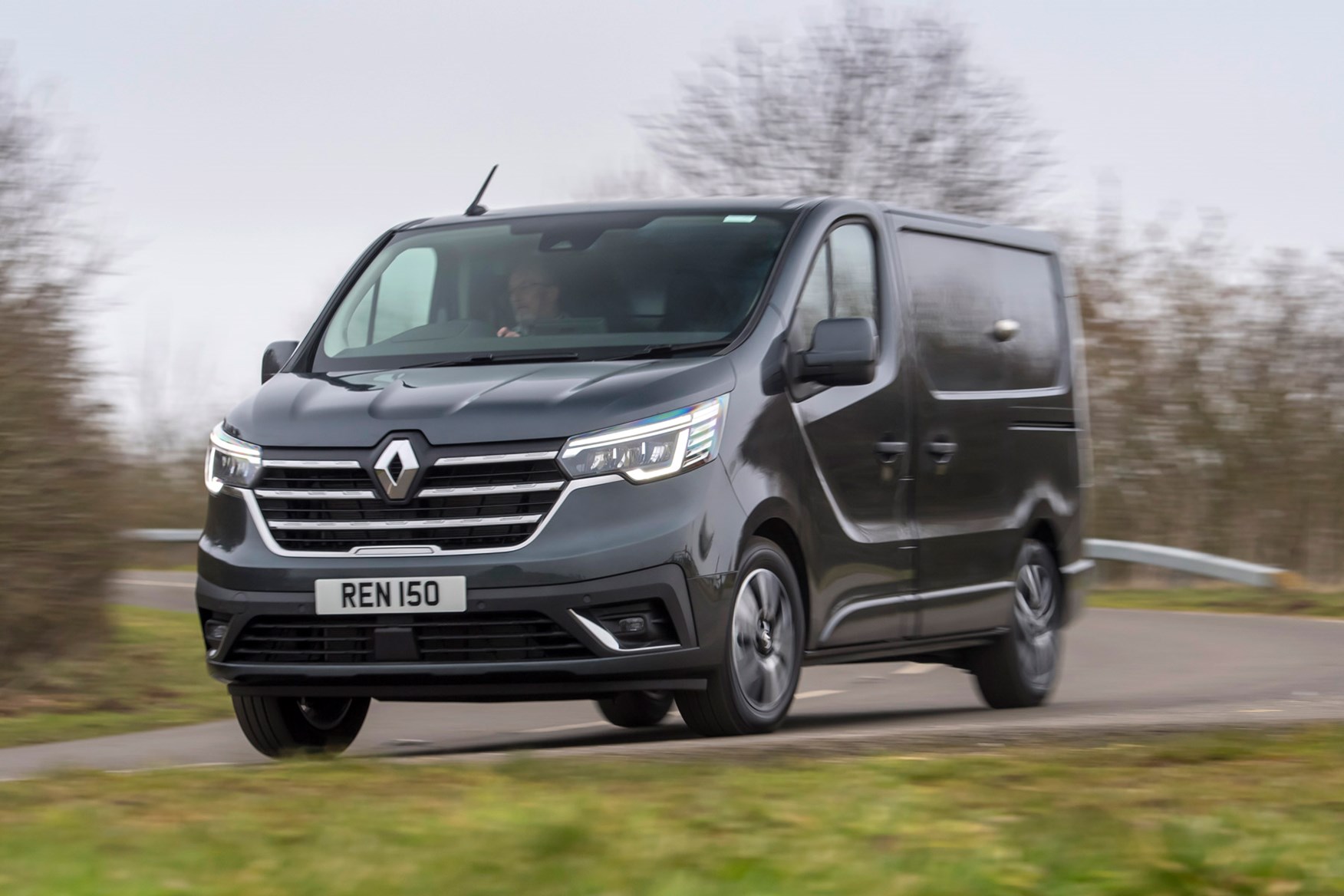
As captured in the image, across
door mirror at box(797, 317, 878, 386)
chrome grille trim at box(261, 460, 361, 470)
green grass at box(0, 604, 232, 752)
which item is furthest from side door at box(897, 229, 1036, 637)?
green grass at box(0, 604, 232, 752)

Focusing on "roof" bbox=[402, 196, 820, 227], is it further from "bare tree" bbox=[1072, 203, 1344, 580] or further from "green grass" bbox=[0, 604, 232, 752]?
"bare tree" bbox=[1072, 203, 1344, 580]

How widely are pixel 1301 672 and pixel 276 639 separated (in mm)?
6884

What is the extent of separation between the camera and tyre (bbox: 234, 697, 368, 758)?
7832 millimetres

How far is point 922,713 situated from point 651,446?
3655 mm

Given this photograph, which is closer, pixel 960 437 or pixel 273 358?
pixel 273 358

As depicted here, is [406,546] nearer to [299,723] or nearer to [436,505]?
[436,505]

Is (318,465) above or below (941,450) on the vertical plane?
above

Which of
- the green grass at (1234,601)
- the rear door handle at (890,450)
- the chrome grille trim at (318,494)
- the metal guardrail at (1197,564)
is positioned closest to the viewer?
the chrome grille trim at (318,494)

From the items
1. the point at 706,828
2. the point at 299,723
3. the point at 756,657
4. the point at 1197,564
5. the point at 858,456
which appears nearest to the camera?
the point at 706,828

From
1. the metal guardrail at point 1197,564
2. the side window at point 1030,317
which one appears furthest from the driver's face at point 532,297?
the metal guardrail at point 1197,564

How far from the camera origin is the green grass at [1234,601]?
17.8 metres

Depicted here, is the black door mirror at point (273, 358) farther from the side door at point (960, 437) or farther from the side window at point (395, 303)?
the side door at point (960, 437)

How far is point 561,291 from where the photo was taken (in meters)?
8.06

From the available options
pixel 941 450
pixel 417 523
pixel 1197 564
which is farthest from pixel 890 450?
pixel 1197 564
